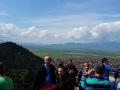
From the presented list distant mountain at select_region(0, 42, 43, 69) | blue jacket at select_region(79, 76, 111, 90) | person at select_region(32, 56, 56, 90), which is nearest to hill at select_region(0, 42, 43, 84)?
distant mountain at select_region(0, 42, 43, 69)

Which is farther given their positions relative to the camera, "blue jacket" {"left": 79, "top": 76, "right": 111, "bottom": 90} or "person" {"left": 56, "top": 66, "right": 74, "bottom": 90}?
"person" {"left": 56, "top": 66, "right": 74, "bottom": 90}

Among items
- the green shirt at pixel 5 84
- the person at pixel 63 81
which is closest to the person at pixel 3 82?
the green shirt at pixel 5 84

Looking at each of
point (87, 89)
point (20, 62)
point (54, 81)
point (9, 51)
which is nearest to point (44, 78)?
point (54, 81)

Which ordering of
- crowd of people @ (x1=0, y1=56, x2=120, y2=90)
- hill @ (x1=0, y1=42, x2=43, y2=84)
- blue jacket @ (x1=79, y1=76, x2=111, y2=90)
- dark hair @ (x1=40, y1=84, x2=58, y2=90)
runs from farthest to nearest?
1. hill @ (x1=0, y1=42, x2=43, y2=84)
2. dark hair @ (x1=40, y1=84, x2=58, y2=90)
3. blue jacket @ (x1=79, y1=76, x2=111, y2=90)
4. crowd of people @ (x1=0, y1=56, x2=120, y2=90)

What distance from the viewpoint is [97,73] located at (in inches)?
260

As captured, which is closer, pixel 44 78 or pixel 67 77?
pixel 67 77

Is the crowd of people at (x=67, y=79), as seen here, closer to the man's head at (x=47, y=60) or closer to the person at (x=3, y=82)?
the man's head at (x=47, y=60)

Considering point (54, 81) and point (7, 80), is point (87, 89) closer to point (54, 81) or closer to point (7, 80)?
point (7, 80)

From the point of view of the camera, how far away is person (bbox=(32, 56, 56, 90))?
9156mm

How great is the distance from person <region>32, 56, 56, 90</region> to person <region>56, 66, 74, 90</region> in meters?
0.54

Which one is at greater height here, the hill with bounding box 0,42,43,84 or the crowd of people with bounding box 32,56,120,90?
the crowd of people with bounding box 32,56,120,90

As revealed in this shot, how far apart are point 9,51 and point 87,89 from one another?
4171 centimetres

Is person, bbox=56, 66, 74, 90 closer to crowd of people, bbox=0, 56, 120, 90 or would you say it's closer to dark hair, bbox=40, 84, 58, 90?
crowd of people, bbox=0, 56, 120, 90

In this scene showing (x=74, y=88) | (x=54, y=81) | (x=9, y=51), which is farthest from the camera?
(x=9, y=51)
